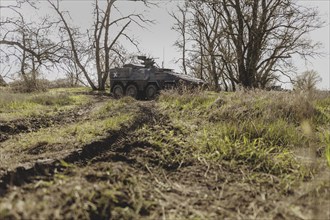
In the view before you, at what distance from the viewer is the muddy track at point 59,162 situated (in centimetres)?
314

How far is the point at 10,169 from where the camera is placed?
141 inches

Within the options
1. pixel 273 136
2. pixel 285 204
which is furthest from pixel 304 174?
pixel 273 136

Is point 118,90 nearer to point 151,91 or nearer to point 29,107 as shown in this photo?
point 151,91

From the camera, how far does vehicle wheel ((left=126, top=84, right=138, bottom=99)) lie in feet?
49.0

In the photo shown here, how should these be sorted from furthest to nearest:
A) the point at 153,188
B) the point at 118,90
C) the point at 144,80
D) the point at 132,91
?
the point at 118,90
the point at 132,91
the point at 144,80
the point at 153,188

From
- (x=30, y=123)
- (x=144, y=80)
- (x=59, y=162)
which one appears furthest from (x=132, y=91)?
(x=59, y=162)

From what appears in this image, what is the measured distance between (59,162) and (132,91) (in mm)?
11461

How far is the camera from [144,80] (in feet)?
47.8

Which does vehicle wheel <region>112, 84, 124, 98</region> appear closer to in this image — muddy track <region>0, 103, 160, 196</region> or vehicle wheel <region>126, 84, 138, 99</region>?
vehicle wheel <region>126, 84, 138, 99</region>

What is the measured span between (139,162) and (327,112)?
455 centimetres

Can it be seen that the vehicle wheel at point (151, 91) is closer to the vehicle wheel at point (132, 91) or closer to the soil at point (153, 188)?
the vehicle wheel at point (132, 91)

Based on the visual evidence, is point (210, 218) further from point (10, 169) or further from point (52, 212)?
point (10, 169)

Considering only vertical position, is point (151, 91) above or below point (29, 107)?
above

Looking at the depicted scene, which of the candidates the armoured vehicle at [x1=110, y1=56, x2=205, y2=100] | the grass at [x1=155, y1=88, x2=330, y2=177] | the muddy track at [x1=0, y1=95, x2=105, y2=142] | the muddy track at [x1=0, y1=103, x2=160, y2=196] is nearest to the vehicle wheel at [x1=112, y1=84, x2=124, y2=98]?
the armoured vehicle at [x1=110, y1=56, x2=205, y2=100]
